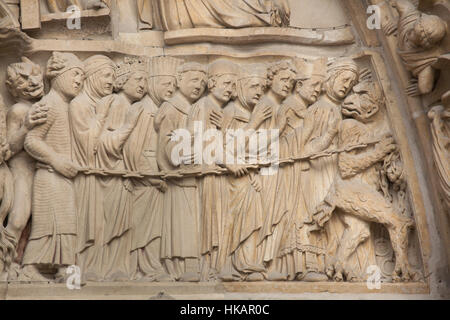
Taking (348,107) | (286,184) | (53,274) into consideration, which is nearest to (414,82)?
(348,107)

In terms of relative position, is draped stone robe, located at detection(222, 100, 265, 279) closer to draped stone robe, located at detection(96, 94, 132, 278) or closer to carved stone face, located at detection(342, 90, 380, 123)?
draped stone robe, located at detection(96, 94, 132, 278)

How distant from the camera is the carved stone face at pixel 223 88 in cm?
775

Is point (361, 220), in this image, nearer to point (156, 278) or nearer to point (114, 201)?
point (156, 278)

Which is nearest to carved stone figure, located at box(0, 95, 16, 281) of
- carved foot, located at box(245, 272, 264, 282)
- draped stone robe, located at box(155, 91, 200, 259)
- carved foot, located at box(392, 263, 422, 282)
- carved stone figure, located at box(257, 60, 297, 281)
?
draped stone robe, located at box(155, 91, 200, 259)

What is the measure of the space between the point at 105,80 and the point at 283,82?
135 centimetres

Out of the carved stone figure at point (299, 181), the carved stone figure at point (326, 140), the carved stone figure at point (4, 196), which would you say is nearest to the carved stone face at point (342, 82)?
the carved stone figure at point (326, 140)

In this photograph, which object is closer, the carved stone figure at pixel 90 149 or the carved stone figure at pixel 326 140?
the carved stone figure at pixel 90 149

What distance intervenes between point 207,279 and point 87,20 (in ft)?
7.04

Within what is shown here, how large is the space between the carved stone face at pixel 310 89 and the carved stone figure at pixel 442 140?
2.88ft

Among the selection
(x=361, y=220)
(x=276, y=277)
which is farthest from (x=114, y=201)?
(x=361, y=220)

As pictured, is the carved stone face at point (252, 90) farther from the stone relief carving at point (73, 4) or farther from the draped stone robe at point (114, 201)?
the stone relief carving at point (73, 4)

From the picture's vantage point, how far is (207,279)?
7504 millimetres

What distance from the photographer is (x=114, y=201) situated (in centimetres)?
755
